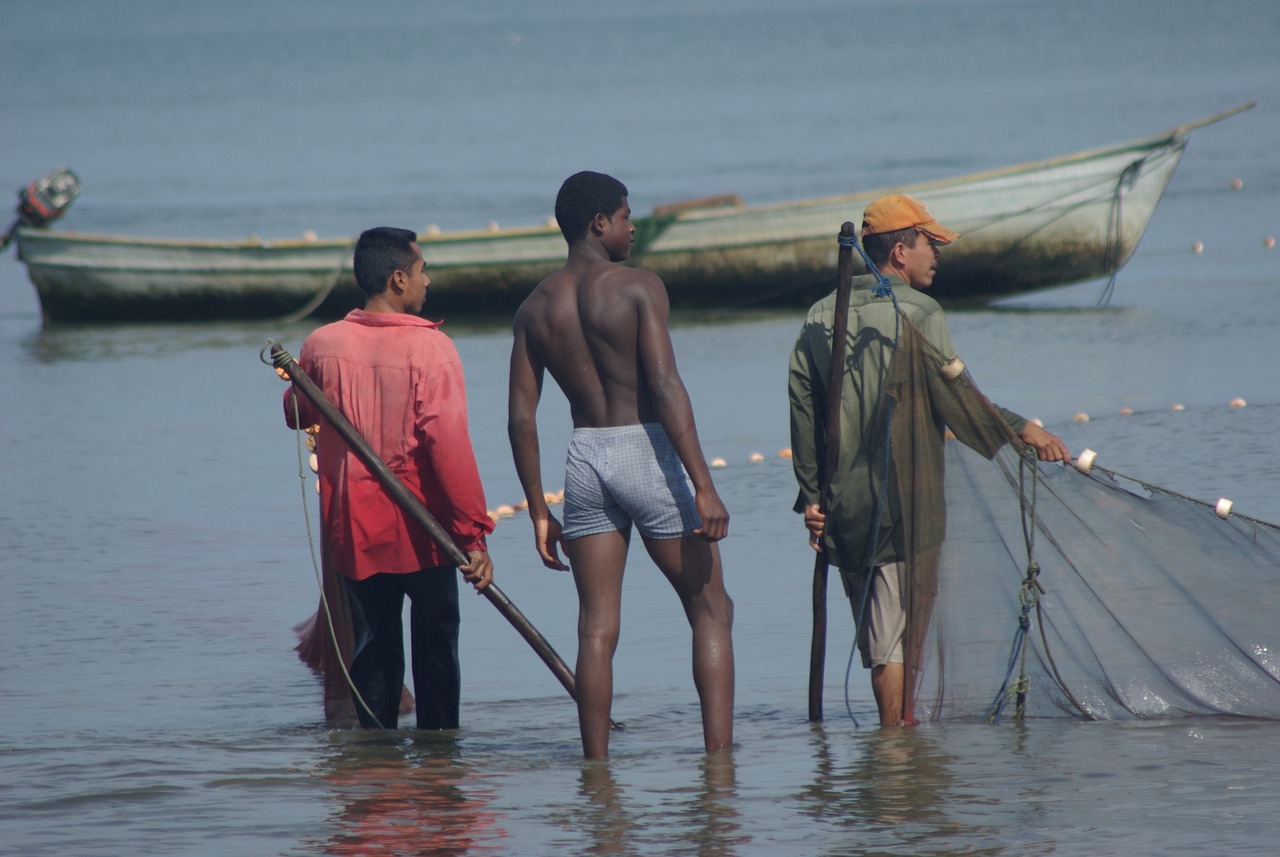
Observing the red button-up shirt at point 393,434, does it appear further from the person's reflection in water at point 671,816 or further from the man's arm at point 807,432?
the man's arm at point 807,432

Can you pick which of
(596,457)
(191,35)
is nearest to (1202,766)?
(596,457)

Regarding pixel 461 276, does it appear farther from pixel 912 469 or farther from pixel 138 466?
pixel 912 469

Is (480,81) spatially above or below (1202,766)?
above

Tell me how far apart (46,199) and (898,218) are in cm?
1648

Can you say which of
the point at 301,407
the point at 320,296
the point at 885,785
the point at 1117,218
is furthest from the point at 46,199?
the point at 885,785

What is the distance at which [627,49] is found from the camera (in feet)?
381

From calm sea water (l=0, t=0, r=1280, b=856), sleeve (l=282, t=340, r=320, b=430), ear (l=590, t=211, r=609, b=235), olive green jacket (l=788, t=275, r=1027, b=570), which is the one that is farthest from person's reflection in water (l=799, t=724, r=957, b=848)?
sleeve (l=282, t=340, r=320, b=430)

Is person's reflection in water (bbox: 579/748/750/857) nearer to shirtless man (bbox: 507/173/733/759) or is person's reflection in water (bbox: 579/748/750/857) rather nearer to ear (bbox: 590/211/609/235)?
shirtless man (bbox: 507/173/733/759)

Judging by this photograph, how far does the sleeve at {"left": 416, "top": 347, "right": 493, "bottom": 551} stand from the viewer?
531 cm

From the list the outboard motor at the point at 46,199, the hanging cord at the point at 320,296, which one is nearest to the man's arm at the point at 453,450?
the hanging cord at the point at 320,296

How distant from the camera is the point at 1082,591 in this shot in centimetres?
540

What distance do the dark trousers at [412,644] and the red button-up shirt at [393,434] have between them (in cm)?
10

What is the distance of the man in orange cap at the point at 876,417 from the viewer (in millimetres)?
5215

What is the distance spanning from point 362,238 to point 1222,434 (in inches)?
249
